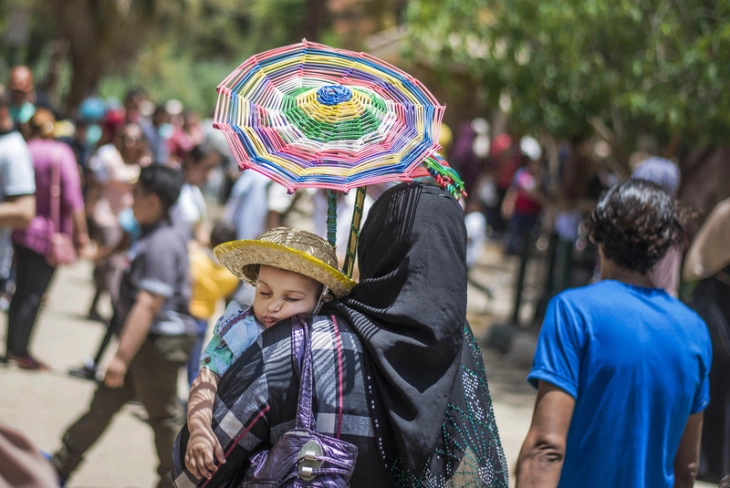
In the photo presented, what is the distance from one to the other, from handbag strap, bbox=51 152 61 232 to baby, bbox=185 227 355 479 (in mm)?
5536

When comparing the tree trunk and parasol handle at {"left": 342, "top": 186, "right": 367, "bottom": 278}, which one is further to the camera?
the tree trunk

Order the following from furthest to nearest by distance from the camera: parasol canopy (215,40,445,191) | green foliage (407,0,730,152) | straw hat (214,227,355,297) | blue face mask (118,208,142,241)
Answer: blue face mask (118,208,142,241)
green foliage (407,0,730,152)
parasol canopy (215,40,445,191)
straw hat (214,227,355,297)

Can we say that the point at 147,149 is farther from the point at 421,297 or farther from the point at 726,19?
the point at 421,297

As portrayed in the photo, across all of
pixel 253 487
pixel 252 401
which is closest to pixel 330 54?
pixel 252 401

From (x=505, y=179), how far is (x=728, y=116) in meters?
12.0

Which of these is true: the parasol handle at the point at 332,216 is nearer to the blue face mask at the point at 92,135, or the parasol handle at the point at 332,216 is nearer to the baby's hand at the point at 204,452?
the baby's hand at the point at 204,452

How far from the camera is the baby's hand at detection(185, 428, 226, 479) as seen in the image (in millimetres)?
2600

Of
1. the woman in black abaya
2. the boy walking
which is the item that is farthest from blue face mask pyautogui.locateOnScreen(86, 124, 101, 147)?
the woman in black abaya

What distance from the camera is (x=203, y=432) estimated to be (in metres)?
2.61

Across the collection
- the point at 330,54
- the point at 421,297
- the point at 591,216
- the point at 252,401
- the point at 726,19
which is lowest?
the point at 252,401

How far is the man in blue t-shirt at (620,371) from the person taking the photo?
10.0 feet

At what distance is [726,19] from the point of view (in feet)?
24.7

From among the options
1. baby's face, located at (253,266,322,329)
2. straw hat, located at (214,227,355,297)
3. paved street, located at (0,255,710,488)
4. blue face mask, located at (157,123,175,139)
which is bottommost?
paved street, located at (0,255,710,488)

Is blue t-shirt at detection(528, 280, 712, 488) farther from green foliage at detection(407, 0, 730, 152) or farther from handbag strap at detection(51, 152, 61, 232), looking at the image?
handbag strap at detection(51, 152, 61, 232)
